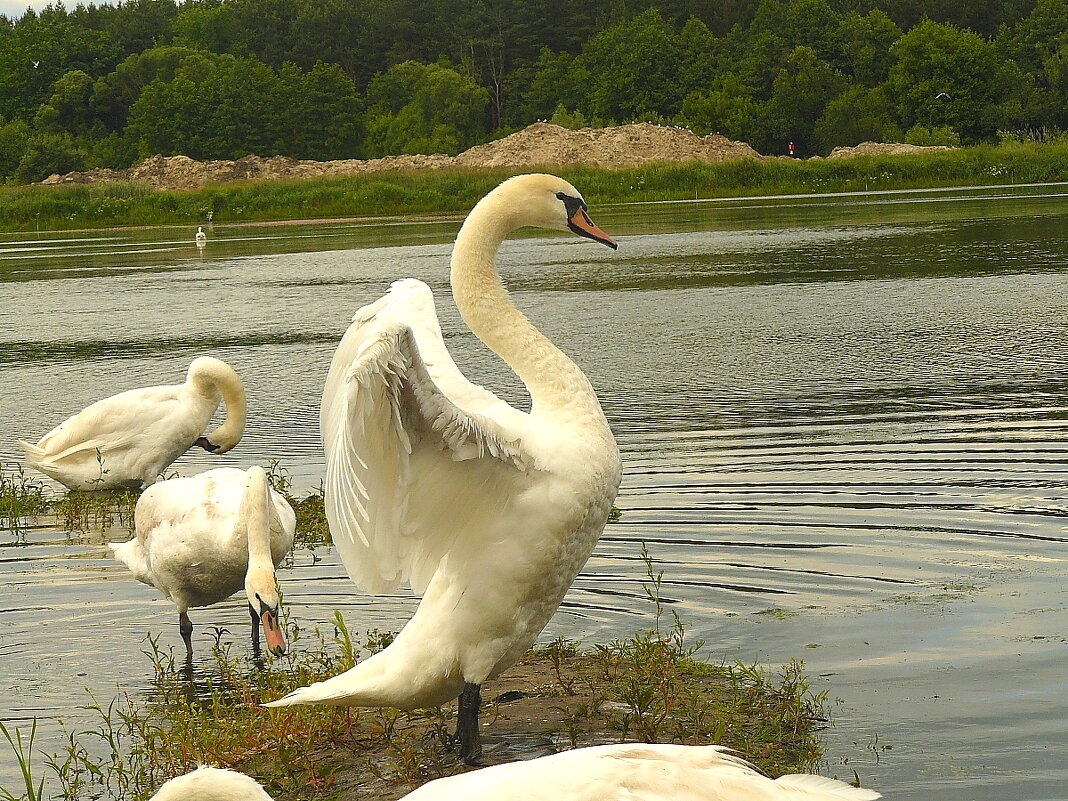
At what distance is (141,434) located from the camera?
9516 millimetres

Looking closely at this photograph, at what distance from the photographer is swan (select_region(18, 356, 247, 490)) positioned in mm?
9516

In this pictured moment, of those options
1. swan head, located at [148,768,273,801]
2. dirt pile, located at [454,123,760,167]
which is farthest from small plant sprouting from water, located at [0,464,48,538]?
dirt pile, located at [454,123,760,167]

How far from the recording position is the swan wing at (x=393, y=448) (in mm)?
4164

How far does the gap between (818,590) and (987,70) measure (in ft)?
248

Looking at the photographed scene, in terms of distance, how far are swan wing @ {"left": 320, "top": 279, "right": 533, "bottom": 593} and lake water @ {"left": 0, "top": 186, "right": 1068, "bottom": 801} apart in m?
1.52

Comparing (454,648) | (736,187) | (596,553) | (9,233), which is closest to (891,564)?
(596,553)

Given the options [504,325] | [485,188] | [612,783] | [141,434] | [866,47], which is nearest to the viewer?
[612,783]

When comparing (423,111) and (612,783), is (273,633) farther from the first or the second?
(423,111)

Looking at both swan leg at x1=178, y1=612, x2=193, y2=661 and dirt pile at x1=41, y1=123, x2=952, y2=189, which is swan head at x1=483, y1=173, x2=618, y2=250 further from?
dirt pile at x1=41, y1=123, x2=952, y2=189

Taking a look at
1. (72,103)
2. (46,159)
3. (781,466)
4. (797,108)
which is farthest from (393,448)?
(72,103)

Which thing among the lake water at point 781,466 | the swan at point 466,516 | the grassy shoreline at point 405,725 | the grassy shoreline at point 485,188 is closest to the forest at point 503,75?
the grassy shoreline at point 485,188

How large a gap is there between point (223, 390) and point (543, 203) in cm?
470

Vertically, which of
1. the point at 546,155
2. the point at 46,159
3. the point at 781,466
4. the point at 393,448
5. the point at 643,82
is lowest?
the point at 781,466

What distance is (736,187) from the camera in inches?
1889
